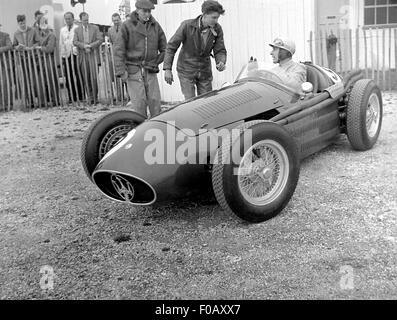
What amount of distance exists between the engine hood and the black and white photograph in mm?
14

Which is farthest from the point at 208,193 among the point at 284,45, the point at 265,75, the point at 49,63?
the point at 49,63

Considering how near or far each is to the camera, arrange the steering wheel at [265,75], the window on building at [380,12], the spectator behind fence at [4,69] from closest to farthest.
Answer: the steering wheel at [265,75] < the spectator behind fence at [4,69] < the window on building at [380,12]

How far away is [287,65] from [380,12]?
28.6 feet

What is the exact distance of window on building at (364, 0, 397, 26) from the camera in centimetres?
1326

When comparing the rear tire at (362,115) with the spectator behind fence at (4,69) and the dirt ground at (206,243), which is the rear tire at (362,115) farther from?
the spectator behind fence at (4,69)

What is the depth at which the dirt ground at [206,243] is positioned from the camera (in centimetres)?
344

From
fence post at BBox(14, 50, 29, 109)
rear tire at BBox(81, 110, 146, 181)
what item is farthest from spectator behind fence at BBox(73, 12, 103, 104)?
rear tire at BBox(81, 110, 146, 181)

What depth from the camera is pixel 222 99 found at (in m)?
4.99

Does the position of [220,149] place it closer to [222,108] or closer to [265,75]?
[222,108]

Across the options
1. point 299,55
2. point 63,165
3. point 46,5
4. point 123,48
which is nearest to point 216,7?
point 123,48

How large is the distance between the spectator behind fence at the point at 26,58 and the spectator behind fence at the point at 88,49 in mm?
963

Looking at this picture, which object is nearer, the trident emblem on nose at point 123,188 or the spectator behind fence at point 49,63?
the trident emblem on nose at point 123,188

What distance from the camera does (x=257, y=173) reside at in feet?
14.3

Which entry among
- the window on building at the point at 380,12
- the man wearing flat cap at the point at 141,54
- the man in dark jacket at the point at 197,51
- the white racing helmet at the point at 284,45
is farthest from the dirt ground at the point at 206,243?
the window on building at the point at 380,12
